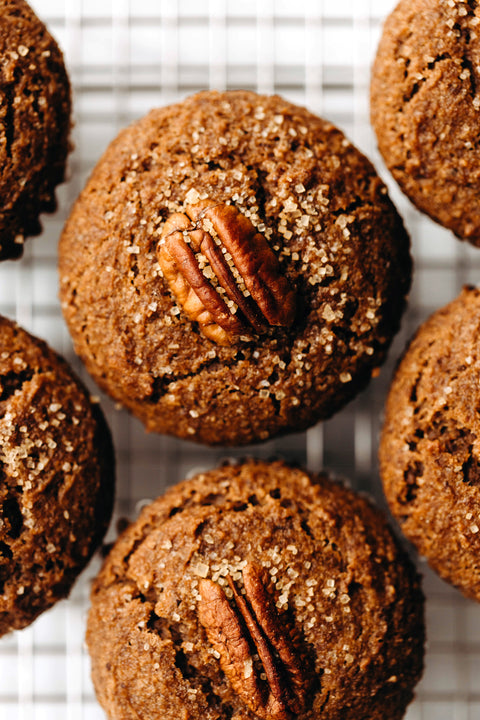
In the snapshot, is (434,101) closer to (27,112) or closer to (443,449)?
(443,449)

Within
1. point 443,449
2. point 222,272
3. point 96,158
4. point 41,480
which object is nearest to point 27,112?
point 96,158

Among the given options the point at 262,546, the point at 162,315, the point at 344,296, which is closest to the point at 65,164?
the point at 162,315

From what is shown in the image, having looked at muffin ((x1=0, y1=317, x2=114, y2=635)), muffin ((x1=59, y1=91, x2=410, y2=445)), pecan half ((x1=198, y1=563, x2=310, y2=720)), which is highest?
muffin ((x1=59, y1=91, x2=410, y2=445))

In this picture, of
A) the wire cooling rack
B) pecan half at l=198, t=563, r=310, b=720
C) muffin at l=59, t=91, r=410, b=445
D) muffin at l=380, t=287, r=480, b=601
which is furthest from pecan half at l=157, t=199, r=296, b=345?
the wire cooling rack

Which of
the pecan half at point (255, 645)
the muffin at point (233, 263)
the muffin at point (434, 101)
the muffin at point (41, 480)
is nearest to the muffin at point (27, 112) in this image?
the muffin at point (233, 263)

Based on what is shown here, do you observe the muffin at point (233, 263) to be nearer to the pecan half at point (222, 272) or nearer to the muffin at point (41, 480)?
the pecan half at point (222, 272)

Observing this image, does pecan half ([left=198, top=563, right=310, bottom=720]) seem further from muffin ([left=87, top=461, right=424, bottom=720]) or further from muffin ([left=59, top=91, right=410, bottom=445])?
muffin ([left=59, top=91, right=410, bottom=445])
